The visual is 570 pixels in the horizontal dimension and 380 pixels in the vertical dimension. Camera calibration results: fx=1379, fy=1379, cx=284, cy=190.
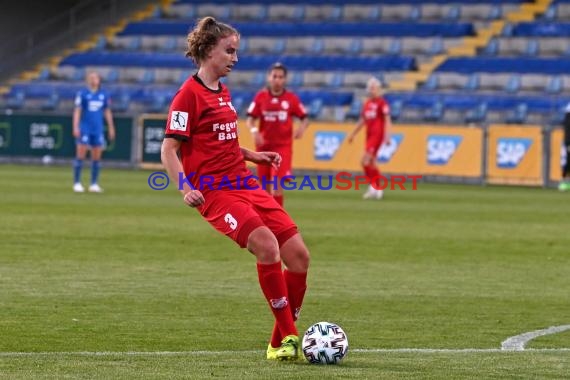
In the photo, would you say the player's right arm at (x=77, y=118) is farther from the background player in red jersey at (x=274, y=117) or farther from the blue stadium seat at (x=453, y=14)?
the blue stadium seat at (x=453, y=14)

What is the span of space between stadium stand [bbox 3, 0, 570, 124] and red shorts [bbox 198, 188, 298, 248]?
25.5 meters

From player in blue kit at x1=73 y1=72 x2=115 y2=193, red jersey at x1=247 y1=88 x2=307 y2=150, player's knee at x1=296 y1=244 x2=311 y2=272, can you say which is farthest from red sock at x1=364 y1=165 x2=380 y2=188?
player's knee at x1=296 y1=244 x2=311 y2=272

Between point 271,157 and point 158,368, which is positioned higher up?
point 271,157

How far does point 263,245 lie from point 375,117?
19.7 m

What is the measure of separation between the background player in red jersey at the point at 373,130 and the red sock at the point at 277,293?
18734 mm

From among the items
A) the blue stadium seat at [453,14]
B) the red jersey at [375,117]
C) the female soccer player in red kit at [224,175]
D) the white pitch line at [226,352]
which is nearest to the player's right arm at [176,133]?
the female soccer player in red kit at [224,175]

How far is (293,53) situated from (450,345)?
34138mm

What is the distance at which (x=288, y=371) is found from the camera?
26.1ft

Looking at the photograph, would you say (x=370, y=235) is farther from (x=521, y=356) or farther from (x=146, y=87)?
(x=146, y=87)

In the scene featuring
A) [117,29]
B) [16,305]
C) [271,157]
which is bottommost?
[16,305]

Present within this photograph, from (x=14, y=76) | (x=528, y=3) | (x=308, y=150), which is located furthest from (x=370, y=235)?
(x=14, y=76)

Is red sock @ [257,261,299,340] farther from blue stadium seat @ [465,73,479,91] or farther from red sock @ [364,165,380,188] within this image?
blue stadium seat @ [465,73,479,91]

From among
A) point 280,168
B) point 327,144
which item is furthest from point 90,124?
point 327,144

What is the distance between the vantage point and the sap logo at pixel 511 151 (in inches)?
1238
